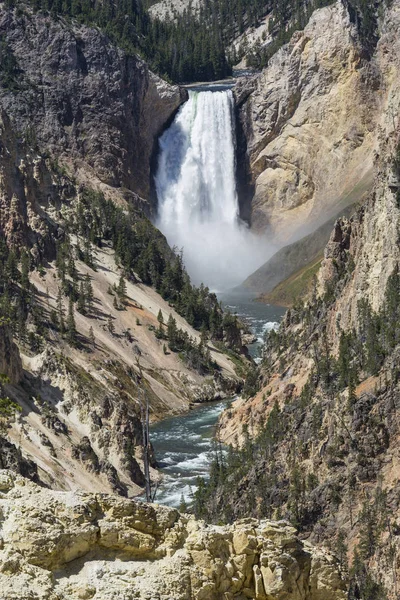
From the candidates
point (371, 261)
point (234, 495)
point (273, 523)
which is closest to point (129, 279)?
point (371, 261)

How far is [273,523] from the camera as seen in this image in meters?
20.2

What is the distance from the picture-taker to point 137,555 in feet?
62.5

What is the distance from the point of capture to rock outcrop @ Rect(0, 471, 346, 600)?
1802 cm

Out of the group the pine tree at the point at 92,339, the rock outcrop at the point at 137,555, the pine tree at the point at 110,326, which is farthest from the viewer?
the pine tree at the point at 110,326

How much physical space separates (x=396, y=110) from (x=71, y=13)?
108333mm

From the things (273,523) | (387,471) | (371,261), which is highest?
(273,523)

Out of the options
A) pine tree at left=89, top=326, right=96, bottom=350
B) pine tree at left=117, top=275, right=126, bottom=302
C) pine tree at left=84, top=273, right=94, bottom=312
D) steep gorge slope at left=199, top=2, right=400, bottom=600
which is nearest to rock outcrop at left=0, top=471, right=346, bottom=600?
steep gorge slope at left=199, top=2, right=400, bottom=600

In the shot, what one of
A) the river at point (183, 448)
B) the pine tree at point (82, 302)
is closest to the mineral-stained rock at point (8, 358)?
the river at point (183, 448)

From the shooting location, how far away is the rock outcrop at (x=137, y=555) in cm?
1802

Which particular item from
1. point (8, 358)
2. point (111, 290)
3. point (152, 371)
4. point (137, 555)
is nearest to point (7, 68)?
point (111, 290)

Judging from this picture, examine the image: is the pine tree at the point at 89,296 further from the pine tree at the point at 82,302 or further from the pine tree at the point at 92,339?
the pine tree at the point at 92,339

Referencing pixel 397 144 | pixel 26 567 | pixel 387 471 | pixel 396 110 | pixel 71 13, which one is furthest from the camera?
pixel 71 13

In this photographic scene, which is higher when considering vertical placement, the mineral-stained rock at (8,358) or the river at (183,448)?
the mineral-stained rock at (8,358)

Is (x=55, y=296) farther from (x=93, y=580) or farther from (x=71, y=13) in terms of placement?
(x=93, y=580)
